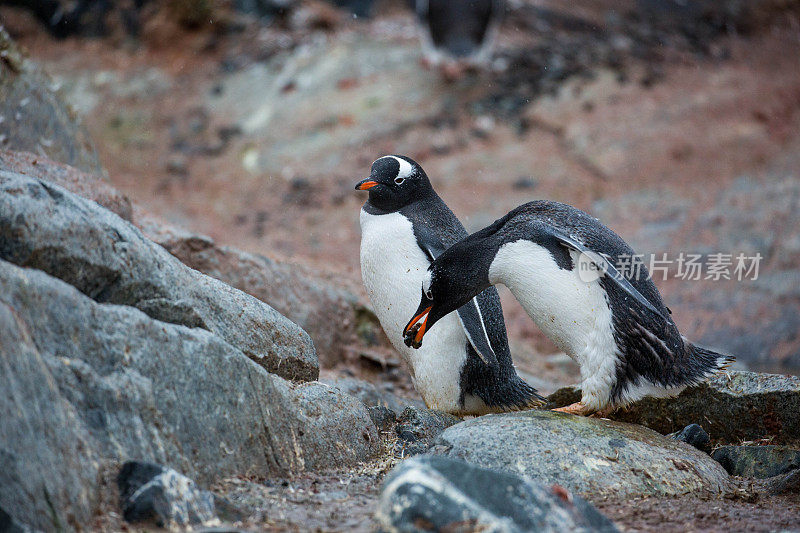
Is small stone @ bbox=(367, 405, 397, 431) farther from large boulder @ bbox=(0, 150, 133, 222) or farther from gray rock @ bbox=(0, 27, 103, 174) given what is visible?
gray rock @ bbox=(0, 27, 103, 174)

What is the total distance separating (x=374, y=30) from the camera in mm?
14523

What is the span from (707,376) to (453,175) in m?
7.30

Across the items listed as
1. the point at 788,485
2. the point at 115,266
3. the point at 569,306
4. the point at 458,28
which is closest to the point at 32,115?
the point at 115,266

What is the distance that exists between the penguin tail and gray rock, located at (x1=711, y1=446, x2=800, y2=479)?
392 millimetres

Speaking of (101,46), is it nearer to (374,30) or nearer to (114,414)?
(374,30)

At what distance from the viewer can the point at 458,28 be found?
12906mm

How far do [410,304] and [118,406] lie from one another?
2.16 m

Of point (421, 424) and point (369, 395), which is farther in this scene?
point (369, 395)

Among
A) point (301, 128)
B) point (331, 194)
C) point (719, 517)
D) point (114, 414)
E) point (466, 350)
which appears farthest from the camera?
point (301, 128)

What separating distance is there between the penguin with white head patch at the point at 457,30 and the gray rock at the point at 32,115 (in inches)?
303

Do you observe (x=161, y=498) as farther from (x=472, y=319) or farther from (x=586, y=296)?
(x=472, y=319)

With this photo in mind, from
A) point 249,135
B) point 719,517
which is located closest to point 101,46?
point 249,135

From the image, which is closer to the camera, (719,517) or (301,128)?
(719,517)

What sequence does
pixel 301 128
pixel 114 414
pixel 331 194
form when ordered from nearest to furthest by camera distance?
pixel 114 414
pixel 331 194
pixel 301 128
